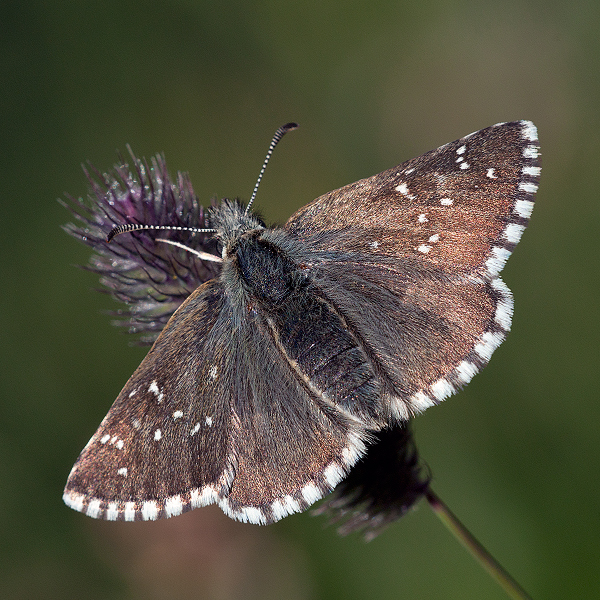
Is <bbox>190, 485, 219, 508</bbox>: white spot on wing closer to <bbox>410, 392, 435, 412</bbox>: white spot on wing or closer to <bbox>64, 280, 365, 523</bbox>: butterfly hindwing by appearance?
<bbox>64, 280, 365, 523</bbox>: butterfly hindwing

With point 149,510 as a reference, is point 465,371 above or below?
below

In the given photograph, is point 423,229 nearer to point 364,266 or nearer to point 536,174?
point 364,266

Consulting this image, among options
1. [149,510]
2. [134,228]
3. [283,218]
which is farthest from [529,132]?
[283,218]

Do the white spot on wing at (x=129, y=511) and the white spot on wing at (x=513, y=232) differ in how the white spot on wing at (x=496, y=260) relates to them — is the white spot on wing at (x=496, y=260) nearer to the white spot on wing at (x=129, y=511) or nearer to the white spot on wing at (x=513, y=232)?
the white spot on wing at (x=513, y=232)

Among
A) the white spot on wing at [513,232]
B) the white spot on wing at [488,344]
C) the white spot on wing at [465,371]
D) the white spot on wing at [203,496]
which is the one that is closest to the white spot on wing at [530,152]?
the white spot on wing at [513,232]

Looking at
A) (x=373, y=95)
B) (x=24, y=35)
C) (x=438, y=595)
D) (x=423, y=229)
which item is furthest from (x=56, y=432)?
(x=373, y=95)

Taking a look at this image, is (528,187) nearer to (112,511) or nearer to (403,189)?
(403,189)
